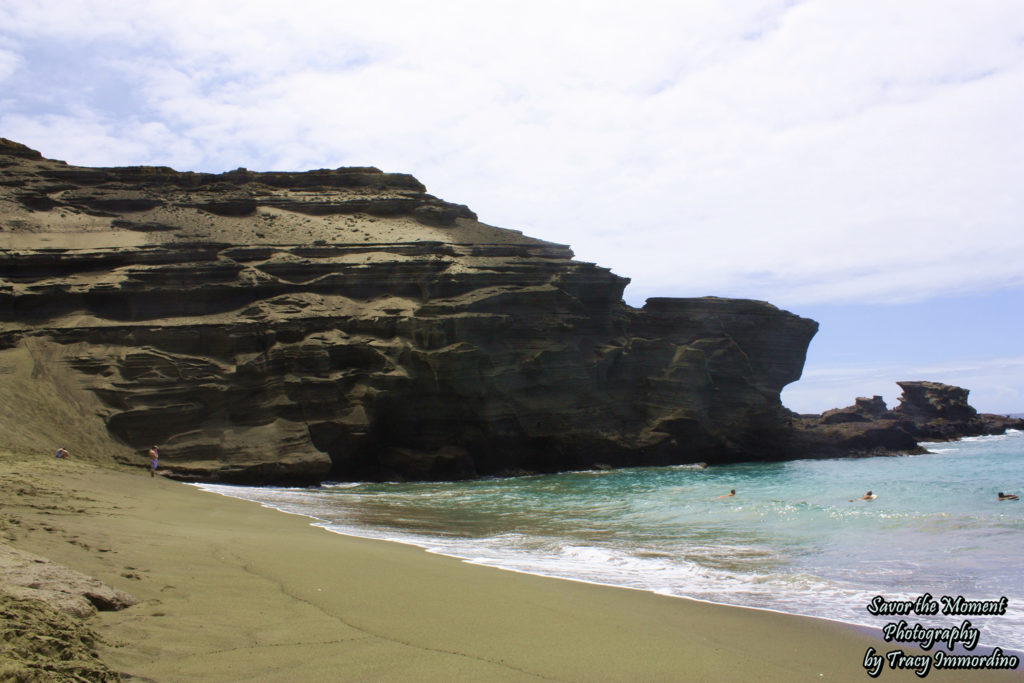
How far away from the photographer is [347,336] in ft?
99.4

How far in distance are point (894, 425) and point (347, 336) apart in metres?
35.6

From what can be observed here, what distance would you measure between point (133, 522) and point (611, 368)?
2756 centimetres

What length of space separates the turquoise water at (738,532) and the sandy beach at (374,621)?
1.30m

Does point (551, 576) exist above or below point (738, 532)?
above

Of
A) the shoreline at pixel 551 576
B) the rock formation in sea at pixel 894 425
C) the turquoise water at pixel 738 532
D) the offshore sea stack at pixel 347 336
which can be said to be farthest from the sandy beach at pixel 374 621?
the rock formation in sea at pixel 894 425

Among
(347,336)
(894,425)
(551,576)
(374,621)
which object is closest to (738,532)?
(551,576)

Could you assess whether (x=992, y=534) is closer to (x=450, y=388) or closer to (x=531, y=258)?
(x=450, y=388)

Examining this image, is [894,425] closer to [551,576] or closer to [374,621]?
[551,576]

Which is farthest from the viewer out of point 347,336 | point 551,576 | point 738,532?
point 347,336

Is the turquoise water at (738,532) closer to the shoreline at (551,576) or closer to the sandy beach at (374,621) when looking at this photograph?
the shoreline at (551,576)

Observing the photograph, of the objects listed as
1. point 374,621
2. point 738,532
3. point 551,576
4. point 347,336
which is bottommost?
point 738,532

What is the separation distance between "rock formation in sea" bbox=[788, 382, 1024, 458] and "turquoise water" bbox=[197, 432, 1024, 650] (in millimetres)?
16251

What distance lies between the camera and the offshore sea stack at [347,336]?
2619cm

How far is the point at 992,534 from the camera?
506 inches
